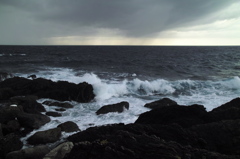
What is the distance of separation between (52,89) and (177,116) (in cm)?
1004

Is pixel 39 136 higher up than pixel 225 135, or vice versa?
pixel 225 135

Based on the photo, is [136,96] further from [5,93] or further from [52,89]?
[5,93]

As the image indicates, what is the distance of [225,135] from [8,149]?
6420 mm

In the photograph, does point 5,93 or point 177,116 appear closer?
point 177,116

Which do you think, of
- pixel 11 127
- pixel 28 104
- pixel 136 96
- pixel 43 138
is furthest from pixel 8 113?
pixel 136 96

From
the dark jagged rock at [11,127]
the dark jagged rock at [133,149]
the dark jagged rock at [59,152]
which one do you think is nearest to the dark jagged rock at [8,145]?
the dark jagged rock at [11,127]

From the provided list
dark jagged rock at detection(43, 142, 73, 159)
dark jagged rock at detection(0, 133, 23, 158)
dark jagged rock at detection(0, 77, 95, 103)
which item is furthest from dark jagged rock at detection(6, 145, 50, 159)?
dark jagged rock at detection(0, 77, 95, 103)

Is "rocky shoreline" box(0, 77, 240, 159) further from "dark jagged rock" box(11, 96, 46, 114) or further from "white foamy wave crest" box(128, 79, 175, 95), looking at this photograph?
"white foamy wave crest" box(128, 79, 175, 95)

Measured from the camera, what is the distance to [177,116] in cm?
675

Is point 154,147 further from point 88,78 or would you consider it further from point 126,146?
point 88,78

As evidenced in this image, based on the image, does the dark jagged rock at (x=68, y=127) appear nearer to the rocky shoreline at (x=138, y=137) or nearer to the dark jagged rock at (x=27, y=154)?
the rocky shoreline at (x=138, y=137)

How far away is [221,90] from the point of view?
1609 centimetres

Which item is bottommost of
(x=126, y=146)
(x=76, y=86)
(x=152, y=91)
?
(x=152, y=91)

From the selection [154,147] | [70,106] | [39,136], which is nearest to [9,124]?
[39,136]
